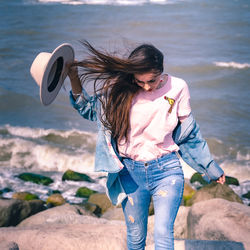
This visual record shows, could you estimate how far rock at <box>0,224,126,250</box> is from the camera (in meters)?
4.36

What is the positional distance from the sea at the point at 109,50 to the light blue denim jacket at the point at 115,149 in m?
0.36

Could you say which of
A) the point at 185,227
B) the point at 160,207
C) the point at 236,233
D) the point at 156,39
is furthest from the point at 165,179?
the point at 156,39

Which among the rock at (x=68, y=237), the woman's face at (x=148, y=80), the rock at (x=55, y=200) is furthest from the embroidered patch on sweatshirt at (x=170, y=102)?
the rock at (x=55, y=200)

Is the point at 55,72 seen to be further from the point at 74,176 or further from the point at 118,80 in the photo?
the point at 74,176

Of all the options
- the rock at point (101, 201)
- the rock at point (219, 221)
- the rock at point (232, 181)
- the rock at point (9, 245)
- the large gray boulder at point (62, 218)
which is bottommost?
the rock at point (232, 181)

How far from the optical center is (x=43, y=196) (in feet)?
27.1

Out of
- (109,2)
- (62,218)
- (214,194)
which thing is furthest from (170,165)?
(109,2)

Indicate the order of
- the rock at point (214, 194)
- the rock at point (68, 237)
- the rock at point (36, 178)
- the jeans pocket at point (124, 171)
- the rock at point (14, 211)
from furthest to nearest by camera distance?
the rock at point (36, 178), the rock at point (214, 194), the rock at point (14, 211), the rock at point (68, 237), the jeans pocket at point (124, 171)

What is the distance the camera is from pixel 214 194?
710 centimetres

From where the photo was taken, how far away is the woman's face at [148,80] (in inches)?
125

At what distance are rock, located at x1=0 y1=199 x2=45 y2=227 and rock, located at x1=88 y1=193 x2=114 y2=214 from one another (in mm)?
1275

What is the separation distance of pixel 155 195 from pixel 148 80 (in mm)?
866

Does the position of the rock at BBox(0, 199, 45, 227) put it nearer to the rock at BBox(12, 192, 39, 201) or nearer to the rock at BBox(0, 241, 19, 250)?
the rock at BBox(12, 192, 39, 201)

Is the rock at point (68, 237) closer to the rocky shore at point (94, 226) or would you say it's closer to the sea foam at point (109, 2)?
the rocky shore at point (94, 226)
